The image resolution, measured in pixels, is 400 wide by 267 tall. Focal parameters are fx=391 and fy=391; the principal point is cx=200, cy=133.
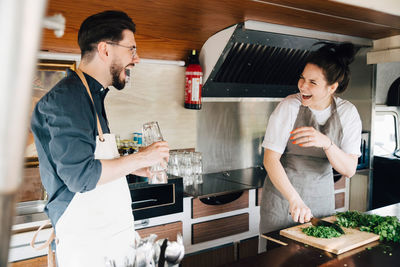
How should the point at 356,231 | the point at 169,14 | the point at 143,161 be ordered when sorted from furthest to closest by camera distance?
the point at 169,14
the point at 356,231
the point at 143,161

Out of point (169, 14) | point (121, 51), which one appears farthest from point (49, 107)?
point (169, 14)

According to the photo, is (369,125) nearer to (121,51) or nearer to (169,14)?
(169,14)

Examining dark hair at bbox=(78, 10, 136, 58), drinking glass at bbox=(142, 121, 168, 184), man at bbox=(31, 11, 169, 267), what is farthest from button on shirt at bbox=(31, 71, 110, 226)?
drinking glass at bbox=(142, 121, 168, 184)

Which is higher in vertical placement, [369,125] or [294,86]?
[294,86]

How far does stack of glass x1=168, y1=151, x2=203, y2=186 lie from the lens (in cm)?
328

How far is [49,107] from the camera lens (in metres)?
1.48

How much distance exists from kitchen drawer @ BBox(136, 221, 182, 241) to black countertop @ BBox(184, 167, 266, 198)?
0.26 metres

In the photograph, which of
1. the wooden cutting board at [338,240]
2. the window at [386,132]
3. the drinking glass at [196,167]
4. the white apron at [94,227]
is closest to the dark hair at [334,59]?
the wooden cutting board at [338,240]

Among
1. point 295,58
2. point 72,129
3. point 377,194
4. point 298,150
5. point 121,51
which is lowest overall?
point 377,194

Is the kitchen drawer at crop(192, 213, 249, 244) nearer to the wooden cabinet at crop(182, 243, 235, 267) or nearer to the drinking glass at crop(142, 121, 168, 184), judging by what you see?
the wooden cabinet at crop(182, 243, 235, 267)

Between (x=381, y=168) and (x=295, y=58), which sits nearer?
(x=295, y=58)

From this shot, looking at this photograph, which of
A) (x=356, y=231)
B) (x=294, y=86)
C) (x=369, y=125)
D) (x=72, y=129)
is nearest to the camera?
(x=72, y=129)

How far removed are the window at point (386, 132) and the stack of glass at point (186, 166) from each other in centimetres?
268

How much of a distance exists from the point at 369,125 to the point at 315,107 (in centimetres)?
247
